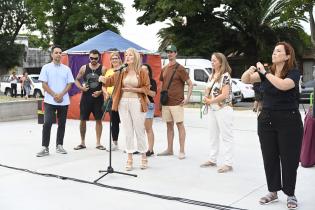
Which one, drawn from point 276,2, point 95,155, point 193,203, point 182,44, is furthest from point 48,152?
point 276,2

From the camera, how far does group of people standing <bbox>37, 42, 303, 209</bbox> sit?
489 centimetres

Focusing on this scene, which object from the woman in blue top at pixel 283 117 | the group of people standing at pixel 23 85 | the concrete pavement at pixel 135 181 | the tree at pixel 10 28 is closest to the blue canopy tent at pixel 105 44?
the concrete pavement at pixel 135 181

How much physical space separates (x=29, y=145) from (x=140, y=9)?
25.7 m

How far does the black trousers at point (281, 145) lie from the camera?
4.88m

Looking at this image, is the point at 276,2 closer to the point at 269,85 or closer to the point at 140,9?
the point at 140,9

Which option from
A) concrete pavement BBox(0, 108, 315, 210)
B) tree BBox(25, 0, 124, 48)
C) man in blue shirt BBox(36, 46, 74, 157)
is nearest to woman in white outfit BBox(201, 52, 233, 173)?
concrete pavement BBox(0, 108, 315, 210)

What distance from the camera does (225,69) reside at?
21.8 feet

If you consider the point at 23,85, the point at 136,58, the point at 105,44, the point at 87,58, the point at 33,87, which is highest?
the point at 105,44

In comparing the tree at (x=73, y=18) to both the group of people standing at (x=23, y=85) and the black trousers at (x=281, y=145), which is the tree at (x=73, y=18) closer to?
the group of people standing at (x=23, y=85)

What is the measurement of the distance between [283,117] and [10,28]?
161ft

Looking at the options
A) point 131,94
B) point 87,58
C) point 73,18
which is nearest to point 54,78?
point 131,94

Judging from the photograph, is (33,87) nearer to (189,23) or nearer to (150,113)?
(189,23)

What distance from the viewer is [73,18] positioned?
4088cm

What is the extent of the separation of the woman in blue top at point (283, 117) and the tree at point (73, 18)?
3575cm
